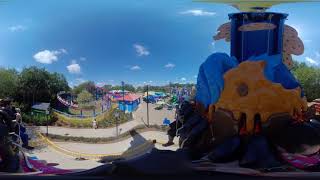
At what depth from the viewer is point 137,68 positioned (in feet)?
17.6

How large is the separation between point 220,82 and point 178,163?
0.94 m

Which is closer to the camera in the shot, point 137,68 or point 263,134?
point 137,68

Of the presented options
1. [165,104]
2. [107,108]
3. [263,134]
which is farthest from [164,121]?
[263,134]

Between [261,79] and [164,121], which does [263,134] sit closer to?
[261,79]

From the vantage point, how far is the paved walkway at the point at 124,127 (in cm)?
540

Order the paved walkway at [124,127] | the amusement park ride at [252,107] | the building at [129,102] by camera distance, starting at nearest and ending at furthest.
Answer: the building at [129,102] < the paved walkway at [124,127] < the amusement park ride at [252,107]

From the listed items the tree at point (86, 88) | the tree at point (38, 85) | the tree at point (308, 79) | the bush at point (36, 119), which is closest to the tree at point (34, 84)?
the tree at point (38, 85)

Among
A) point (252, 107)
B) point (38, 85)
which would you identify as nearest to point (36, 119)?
point (38, 85)

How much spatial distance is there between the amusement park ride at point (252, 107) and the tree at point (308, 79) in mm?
51

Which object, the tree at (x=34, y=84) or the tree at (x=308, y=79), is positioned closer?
the tree at (x=34, y=84)

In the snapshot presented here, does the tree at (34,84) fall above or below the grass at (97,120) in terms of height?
above

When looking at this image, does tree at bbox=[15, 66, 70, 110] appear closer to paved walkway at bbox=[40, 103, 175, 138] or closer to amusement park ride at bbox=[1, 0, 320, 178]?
paved walkway at bbox=[40, 103, 175, 138]

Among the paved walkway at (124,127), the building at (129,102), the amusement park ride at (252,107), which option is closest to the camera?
the building at (129,102)

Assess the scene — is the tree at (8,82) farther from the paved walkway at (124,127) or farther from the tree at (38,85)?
the paved walkway at (124,127)
